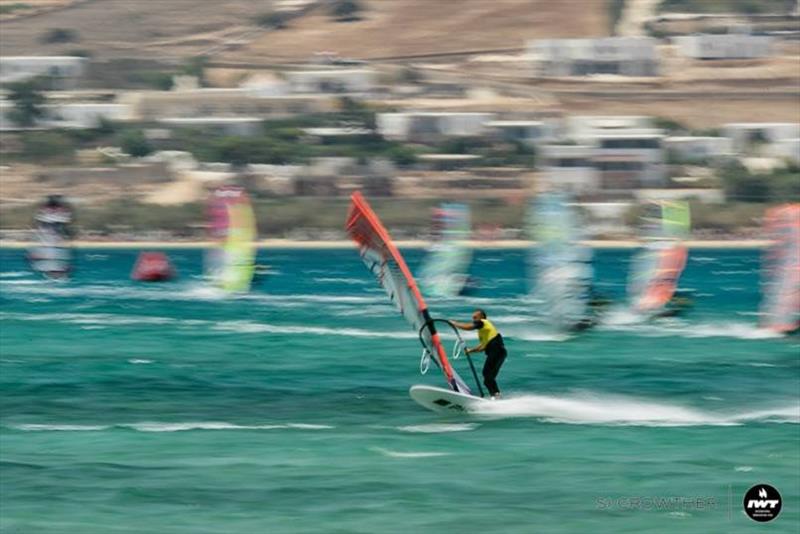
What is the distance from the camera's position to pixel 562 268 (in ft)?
136

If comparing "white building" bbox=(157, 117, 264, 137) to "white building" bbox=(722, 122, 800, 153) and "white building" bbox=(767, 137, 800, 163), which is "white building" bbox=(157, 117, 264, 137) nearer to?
"white building" bbox=(722, 122, 800, 153)

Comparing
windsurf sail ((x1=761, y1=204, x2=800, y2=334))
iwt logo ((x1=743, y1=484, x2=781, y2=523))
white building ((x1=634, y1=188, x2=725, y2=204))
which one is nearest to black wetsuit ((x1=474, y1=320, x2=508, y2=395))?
iwt logo ((x1=743, y1=484, x2=781, y2=523))

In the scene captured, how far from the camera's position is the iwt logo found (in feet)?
58.2

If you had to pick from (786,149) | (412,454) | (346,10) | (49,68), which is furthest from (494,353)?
(346,10)

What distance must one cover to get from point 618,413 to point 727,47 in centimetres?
13049

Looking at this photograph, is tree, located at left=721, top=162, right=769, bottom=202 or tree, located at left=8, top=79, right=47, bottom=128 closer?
tree, located at left=721, top=162, right=769, bottom=202

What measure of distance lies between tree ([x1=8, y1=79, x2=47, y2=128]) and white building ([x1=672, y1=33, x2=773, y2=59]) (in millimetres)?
55348

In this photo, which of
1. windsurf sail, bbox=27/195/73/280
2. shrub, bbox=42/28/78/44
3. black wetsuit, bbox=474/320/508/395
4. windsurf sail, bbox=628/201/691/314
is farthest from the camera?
shrub, bbox=42/28/78/44

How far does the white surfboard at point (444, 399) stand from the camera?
25.6m

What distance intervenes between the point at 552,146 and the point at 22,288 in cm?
7020

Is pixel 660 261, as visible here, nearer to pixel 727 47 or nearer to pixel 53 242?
pixel 53 242

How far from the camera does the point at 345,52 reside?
527ft

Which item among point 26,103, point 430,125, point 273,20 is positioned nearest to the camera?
point 430,125

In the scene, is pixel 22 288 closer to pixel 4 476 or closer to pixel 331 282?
pixel 331 282
